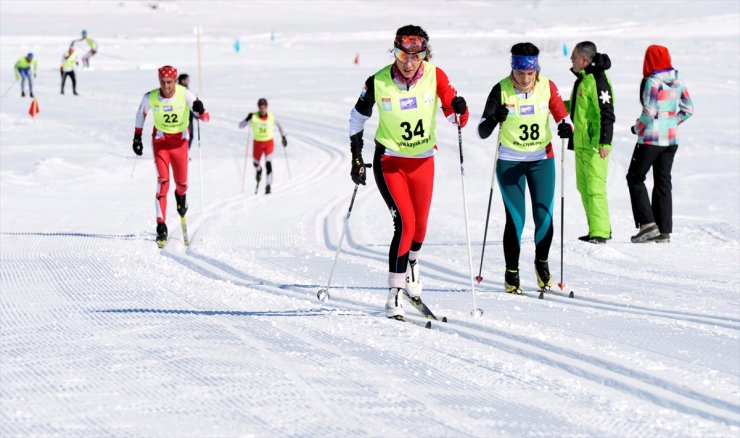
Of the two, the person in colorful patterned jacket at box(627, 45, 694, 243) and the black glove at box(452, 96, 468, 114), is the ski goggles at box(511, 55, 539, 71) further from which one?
the person in colorful patterned jacket at box(627, 45, 694, 243)

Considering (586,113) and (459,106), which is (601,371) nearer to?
(459,106)

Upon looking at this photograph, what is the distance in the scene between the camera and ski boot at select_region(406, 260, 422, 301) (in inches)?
281

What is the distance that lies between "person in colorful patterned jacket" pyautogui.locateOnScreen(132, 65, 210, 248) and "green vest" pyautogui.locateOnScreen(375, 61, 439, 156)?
4.69 m

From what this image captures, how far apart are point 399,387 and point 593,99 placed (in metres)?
5.83

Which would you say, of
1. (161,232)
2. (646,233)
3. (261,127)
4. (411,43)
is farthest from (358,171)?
(261,127)

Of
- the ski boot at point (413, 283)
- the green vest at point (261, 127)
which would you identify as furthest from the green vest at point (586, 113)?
the green vest at point (261, 127)

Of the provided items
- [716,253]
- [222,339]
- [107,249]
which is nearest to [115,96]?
[107,249]

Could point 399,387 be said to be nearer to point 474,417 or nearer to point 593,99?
point 474,417

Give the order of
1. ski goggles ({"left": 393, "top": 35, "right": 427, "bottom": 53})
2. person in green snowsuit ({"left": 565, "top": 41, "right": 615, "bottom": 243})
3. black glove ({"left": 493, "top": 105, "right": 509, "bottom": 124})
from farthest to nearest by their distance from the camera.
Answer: person in green snowsuit ({"left": 565, "top": 41, "right": 615, "bottom": 243})
black glove ({"left": 493, "top": 105, "right": 509, "bottom": 124})
ski goggles ({"left": 393, "top": 35, "right": 427, "bottom": 53})

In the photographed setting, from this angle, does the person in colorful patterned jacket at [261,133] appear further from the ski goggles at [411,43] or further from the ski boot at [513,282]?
the ski goggles at [411,43]

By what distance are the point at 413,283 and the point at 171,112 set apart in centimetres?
497

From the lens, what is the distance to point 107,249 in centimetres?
1093

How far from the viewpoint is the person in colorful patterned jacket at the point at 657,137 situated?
10.9 meters

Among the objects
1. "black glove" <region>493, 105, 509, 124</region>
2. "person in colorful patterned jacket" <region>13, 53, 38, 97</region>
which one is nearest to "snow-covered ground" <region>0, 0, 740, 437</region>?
"black glove" <region>493, 105, 509, 124</region>
